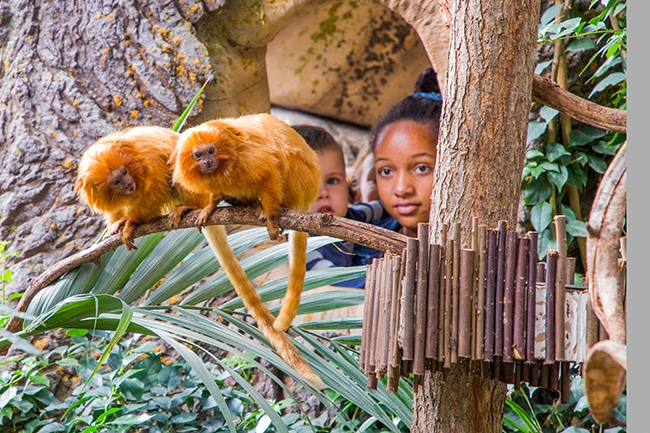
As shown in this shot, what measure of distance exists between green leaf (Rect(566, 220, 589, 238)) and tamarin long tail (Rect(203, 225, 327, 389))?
1.30m

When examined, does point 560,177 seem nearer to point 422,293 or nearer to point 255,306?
point 255,306

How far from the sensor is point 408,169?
3.31m

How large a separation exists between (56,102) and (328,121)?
2082mm

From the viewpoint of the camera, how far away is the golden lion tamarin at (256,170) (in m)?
1.84

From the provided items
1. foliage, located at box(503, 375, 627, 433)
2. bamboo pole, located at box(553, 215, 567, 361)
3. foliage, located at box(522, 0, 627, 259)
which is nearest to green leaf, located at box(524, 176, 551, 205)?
foliage, located at box(522, 0, 627, 259)

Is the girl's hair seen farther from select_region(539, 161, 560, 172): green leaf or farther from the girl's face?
select_region(539, 161, 560, 172): green leaf

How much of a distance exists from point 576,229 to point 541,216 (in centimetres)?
14

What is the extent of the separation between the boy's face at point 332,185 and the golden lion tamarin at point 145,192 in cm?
139

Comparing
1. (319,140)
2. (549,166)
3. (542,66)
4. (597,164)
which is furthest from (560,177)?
(319,140)

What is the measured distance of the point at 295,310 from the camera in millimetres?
2002

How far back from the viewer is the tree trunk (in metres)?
1.70

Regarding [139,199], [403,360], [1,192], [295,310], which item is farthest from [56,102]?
[403,360]

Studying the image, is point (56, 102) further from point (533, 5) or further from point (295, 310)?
point (533, 5)

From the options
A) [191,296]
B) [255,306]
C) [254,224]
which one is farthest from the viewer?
[191,296]
